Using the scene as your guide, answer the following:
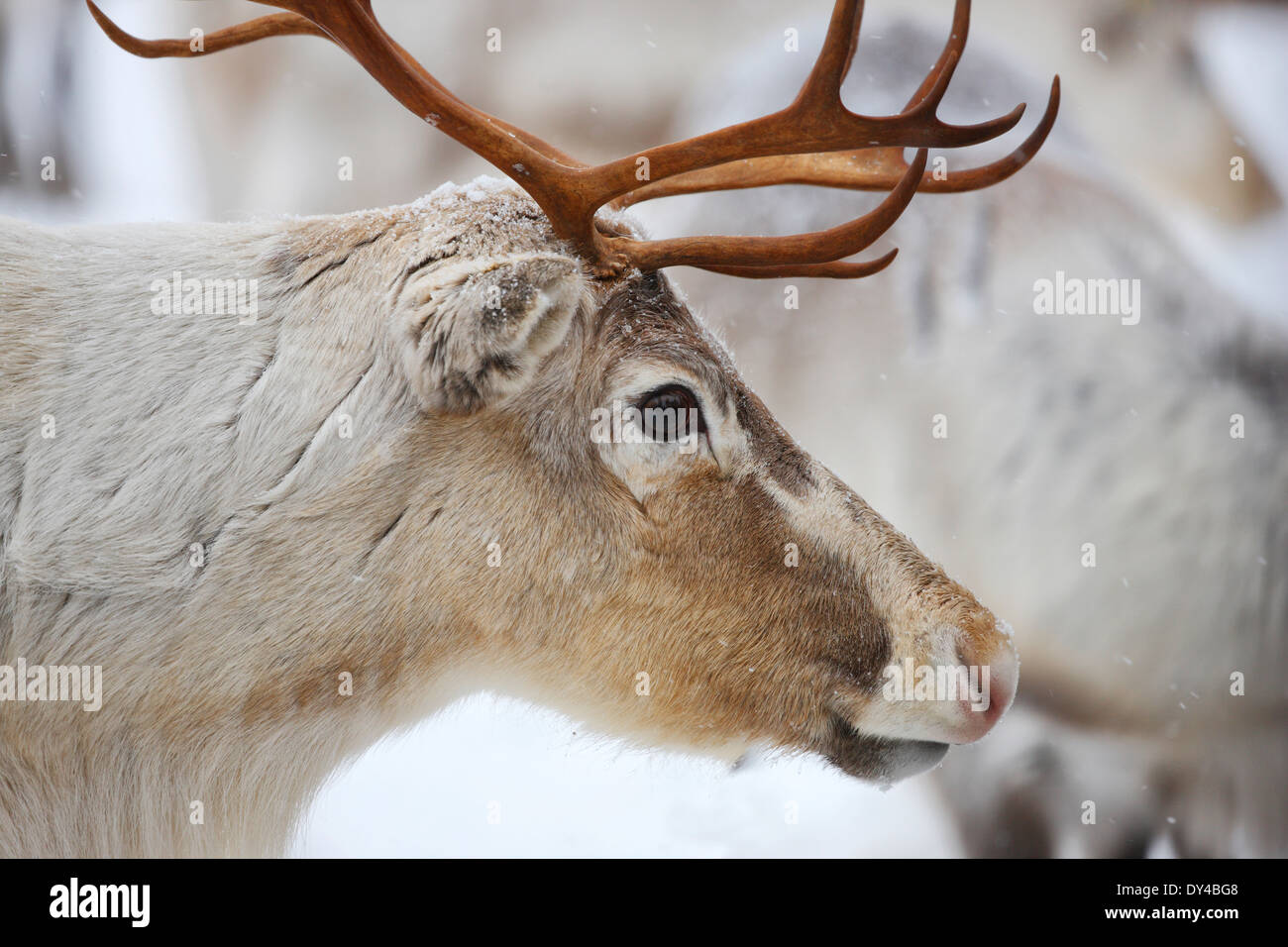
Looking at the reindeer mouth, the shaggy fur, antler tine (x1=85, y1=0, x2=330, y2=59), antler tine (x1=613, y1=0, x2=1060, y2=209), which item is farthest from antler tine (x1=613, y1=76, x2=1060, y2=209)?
the reindeer mouth

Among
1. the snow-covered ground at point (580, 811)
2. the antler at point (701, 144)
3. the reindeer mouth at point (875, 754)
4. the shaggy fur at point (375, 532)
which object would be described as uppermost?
the antler at point (701, 144)

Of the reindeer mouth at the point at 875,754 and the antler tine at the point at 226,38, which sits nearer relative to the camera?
the reindeer mouth at the point at 875,754

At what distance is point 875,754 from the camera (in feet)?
4.76

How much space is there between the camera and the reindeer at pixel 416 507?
120cm

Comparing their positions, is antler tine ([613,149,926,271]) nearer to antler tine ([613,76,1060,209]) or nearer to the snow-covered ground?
antler tine ([613,76,1060,209])

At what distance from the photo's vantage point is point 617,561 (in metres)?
1.34

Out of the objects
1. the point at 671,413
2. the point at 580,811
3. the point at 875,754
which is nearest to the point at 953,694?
the point at 875,754

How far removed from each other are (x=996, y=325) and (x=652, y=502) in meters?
1.36

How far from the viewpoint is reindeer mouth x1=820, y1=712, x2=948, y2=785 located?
143 centimetres

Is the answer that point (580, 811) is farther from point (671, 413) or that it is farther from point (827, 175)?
point (827, 175)

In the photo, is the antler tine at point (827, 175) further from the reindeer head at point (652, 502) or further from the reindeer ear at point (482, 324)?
the reindeer ear at point (482, 324)

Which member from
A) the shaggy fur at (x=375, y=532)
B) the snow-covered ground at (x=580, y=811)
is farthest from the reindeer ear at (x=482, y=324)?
the snow-covered ground at (x=580, y=811)

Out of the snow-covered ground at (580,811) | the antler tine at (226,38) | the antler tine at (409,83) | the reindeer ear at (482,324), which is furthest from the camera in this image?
the snow-covered ground at (580,811)
